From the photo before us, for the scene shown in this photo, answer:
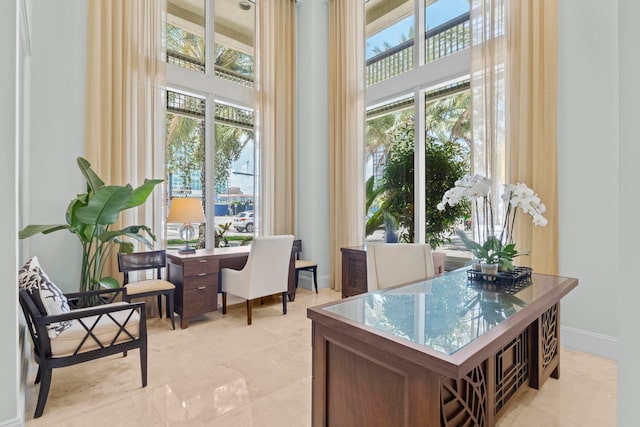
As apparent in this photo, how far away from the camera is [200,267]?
3.49 m

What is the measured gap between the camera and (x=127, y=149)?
356 centimetres

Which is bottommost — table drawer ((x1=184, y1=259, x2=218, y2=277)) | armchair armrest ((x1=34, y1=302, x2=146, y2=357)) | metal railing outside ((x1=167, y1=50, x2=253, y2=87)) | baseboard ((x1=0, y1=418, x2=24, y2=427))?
baseboard ((x1=0, y1=418, x2=24, y2=427))

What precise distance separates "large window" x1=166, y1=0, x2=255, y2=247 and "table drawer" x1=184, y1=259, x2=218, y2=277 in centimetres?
89

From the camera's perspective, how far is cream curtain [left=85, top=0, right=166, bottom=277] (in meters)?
3.35

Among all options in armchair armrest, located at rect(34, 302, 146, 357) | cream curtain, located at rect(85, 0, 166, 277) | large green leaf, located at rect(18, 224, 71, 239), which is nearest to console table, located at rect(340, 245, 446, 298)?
cream curtain, located at rect(85, 0, 166, 277)

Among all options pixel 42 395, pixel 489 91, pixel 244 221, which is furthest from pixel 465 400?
pixel 244 221

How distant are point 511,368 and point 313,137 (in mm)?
3861

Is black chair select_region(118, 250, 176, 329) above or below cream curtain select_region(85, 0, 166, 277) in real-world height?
below

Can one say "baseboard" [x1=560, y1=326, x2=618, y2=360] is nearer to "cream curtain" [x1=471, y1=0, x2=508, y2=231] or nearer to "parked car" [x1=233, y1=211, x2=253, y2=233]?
"cream curtain" [x1=471, y1=0, x2=508, y2=231]

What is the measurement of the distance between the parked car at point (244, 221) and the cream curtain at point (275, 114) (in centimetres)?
14

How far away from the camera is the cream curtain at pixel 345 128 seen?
4652mm

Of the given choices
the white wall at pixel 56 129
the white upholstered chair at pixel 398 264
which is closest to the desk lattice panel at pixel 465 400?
the white upholstered chair at pixel 398 264

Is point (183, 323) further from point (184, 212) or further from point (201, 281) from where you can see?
point (184, 212)

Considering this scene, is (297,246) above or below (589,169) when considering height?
below
